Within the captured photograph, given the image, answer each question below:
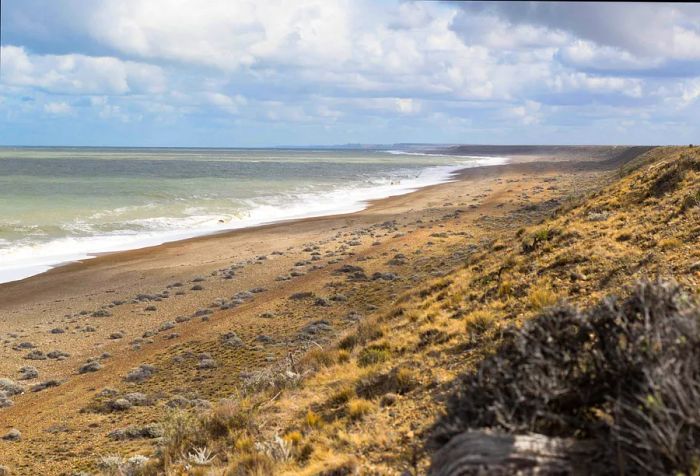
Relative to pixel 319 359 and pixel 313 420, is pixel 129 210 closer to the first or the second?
pixel 319 359

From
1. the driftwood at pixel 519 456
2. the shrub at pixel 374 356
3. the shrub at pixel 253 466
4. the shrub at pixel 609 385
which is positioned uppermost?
the shrub at pixel 609 385

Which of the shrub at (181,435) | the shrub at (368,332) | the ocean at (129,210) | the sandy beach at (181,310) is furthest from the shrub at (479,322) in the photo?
the ocean at (129,210)

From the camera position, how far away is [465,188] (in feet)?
202

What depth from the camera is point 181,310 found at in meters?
18.8

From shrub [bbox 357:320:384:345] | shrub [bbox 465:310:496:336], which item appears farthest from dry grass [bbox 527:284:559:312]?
shrub [bbox 357:320:384:345]

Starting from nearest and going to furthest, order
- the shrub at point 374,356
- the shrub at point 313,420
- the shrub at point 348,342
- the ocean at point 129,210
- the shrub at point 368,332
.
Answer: the shrub at point 313,420 < the shrub at point 374,356 < the shrub at point 368,332 < the shrub at point 348,342 < the ocean at point 129,210

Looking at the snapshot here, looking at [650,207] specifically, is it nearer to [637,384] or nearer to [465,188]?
[637,384]

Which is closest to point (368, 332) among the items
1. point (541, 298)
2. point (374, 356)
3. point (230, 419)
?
point (374, 356)

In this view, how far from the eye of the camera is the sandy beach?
1112 cm

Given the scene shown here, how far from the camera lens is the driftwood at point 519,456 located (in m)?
4.05

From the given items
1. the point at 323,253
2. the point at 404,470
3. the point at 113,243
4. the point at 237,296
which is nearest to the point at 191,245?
the point at 113,243

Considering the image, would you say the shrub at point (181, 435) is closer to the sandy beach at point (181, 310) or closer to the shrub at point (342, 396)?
the sandy beach at point (181, 310)

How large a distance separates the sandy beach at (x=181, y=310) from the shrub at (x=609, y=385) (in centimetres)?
718

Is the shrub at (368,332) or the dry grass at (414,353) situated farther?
the shrub at (368,332)
